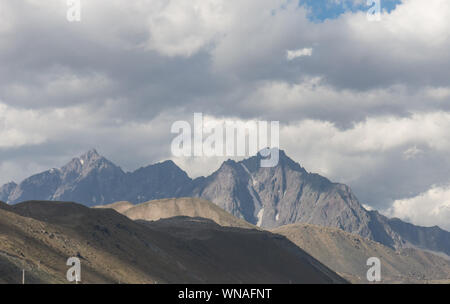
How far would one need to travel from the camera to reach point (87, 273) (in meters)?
200
